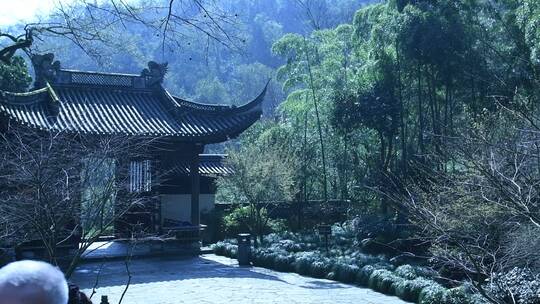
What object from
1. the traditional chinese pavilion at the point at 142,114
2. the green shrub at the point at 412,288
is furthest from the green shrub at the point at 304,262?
the traditional chinese pavilion at the point at 142,114

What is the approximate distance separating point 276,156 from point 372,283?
22.0 ft

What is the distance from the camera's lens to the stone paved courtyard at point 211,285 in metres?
11.1

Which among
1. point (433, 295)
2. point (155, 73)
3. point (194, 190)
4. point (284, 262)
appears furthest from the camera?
point (155, 73)

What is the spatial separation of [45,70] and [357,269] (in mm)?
9752

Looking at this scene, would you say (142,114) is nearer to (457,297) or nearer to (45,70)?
(45,70)

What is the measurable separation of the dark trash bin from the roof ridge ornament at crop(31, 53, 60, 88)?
6347 mm

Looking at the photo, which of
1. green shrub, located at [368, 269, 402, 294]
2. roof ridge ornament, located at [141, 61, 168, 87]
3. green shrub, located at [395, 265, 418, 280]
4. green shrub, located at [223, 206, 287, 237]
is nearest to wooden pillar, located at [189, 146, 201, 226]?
green shrub, located at [223, 206, 287, 237]

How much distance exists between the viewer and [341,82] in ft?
67.3

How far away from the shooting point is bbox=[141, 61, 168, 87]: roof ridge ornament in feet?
62.7

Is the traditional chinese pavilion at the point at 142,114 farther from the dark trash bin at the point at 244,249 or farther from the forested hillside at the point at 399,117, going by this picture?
the dark trash bin at the point at 244,249

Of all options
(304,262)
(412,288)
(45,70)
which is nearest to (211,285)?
(304,262)

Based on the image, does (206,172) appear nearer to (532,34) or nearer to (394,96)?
(394,96)

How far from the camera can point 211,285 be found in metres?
12.6

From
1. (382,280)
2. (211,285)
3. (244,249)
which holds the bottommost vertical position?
(211,285)
